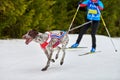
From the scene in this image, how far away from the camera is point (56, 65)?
10.1 meters

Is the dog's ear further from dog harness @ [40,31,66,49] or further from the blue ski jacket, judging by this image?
the blue ski jacket

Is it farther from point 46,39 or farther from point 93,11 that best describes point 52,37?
point 93,11

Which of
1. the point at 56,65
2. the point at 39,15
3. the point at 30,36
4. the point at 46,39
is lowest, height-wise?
the point at 56,65

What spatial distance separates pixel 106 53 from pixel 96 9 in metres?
1.31

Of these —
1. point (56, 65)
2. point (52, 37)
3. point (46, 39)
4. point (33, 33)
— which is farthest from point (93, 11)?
point (33, 33)

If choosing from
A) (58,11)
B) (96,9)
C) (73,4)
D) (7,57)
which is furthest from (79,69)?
(73,4)

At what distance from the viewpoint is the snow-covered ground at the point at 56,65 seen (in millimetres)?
8873

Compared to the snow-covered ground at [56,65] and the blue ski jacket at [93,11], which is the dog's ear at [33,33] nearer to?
the snow-covered ground at [56,65]

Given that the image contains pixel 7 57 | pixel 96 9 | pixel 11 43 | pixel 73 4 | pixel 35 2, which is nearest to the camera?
pixel 7 57

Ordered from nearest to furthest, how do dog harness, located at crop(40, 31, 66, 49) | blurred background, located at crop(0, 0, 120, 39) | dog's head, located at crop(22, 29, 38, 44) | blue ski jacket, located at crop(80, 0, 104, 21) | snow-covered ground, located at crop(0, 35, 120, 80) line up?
snow-covered ground, located at crop(0, 35, 120, 80), dog's head, located at crop(22, 29, 38, 44), dog harness, located at crop(40, 31, 66, 49), blue ski jacket, located at crop(80, 0, 104, 21), blurred background, located at crop(0, 0, 120, 39)

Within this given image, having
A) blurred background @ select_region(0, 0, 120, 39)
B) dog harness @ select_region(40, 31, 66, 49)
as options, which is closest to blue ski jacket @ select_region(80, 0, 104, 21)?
dog harness @ select_region(40, 31, 66, 49)

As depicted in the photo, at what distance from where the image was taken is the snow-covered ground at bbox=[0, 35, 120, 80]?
887 cm

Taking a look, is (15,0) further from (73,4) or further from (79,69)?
(79,69)

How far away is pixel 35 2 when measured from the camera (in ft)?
55.9
